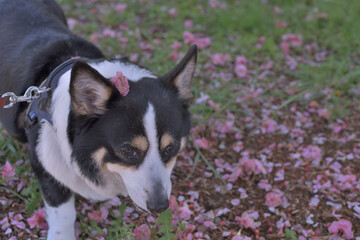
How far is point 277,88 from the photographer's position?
432cm

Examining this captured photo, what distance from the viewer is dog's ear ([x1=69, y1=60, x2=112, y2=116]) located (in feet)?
6.35

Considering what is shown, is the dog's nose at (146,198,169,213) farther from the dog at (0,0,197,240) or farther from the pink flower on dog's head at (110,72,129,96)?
the pink flower on dog's head at (110,72,129,96)

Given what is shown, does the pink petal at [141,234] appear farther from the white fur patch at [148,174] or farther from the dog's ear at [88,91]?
the dog's ear at [88,91]

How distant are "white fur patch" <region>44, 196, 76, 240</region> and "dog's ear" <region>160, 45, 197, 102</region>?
1.02 meters

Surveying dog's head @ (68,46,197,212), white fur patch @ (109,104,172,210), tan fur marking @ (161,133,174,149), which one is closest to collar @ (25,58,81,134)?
dog's head @ (68,46,197,212)

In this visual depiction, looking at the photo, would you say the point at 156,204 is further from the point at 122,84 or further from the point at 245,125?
the point at 245,125

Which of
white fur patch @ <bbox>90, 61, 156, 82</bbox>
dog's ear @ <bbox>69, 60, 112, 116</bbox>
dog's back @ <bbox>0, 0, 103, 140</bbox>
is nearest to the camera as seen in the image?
dog's ear @ <bbox>69, 60, 112, 116</bbox>

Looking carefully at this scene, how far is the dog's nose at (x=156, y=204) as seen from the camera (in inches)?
84.4

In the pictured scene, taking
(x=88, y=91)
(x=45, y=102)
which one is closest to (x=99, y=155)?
(x=88, y=91)

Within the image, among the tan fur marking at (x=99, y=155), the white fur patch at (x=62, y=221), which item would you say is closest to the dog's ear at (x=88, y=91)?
the tan fur marking at (x=99, y=155)

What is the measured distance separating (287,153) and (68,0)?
12.1ft

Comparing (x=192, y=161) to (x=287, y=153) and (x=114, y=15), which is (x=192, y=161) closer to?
(x=287, y=153)

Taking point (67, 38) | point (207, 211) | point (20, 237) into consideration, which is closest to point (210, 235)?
point (207, 211)

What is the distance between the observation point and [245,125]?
3.84 metres
